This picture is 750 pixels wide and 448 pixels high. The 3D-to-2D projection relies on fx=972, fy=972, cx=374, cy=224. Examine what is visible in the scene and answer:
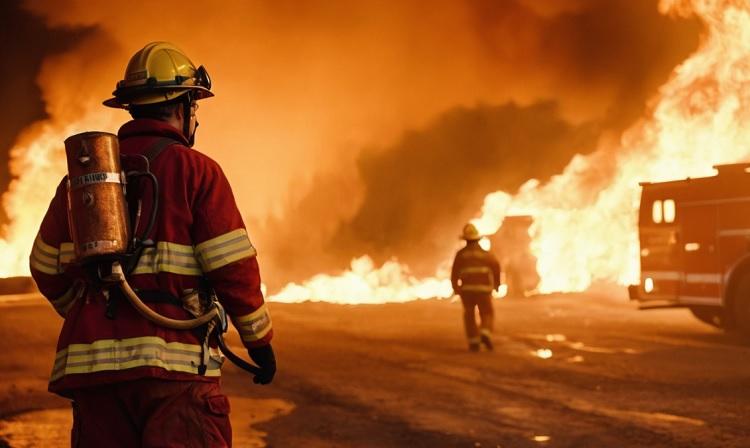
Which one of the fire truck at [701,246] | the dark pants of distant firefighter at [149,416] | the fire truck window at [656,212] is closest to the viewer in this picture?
the dark pants of distant firefighter at [149,416]

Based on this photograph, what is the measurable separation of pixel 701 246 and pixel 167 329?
11793 millimetres

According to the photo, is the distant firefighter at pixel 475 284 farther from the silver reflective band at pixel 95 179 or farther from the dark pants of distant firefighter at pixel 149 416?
the silver reflective band at pixel 95 179

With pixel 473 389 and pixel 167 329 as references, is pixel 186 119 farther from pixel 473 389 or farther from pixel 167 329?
pixel 473 389

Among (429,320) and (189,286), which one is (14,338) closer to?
(429,320)

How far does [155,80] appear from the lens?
→ 3.54 m

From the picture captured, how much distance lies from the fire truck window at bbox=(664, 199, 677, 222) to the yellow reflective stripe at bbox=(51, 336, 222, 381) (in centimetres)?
1224

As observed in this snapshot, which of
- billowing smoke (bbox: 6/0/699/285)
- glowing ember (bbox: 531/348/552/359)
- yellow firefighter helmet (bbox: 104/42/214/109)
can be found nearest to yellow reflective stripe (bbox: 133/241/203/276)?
yellow firefighter helmet (bbox: 104/42/214/109)

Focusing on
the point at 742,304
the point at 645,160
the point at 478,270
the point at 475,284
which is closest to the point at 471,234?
the point at 478,270

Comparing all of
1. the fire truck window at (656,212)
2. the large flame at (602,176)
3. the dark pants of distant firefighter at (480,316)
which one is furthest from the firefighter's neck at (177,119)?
the large flame at (602,176)

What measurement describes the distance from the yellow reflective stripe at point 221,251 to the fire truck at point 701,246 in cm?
1113

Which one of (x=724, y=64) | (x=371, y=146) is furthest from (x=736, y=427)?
(x=371, y=146)

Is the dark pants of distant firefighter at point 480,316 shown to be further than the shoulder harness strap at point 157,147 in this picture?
Yes

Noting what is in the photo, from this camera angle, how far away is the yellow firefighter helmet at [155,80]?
3537 millimetres

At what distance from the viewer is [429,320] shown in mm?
17594
